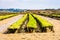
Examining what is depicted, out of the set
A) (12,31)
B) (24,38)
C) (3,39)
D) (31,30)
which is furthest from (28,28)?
(3,39)

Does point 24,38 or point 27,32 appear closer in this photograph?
point 24,38

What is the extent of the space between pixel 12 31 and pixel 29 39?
3.13 metres

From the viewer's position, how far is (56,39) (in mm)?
11562

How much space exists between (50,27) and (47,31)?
0.92 meters

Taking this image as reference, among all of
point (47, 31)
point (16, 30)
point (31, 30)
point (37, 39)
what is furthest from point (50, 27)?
point (37, 39)

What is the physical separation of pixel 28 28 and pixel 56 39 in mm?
3990

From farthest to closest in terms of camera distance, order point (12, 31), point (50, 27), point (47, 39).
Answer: point (50, 27) → point (12, 31) → point (47, 39)

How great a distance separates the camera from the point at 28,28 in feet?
48.9

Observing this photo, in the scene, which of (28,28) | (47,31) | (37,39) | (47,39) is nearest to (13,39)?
(37,39)

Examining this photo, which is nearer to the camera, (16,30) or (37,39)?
(37,39)

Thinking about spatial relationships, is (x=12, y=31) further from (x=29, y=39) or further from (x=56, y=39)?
(x=56, y=39)

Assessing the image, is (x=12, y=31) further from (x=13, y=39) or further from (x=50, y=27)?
(x=50, y=27)

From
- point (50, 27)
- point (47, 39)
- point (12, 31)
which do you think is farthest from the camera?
point (50, 27)

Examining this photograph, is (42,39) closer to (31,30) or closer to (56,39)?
(56,39)
